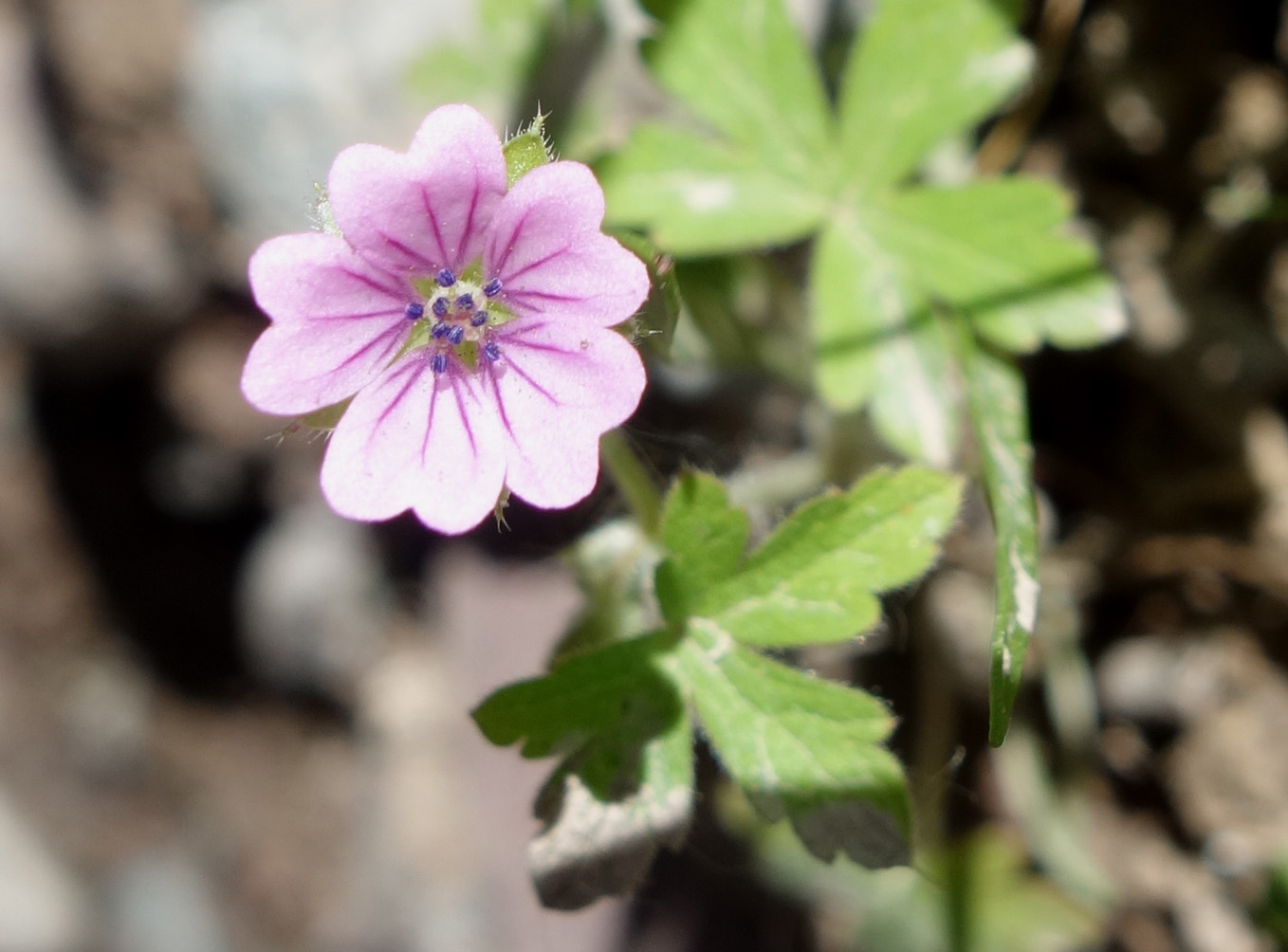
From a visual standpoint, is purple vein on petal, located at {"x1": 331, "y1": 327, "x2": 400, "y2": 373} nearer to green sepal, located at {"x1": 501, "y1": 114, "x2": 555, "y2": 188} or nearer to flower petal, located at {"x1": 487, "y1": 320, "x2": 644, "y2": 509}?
flower petal, located at {"x1": 487, "y1": 320, "x2": 644, "y2": 509}

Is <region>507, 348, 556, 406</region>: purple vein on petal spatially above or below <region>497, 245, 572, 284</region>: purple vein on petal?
below

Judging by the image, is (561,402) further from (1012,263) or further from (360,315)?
(1012,263)

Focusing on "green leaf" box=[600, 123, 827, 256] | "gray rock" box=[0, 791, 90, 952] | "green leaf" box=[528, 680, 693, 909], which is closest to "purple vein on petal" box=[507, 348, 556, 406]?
"green leaf" box=[528, 680, 693, 909]

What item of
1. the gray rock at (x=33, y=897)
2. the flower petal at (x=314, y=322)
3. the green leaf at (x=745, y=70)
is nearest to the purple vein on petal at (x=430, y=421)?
the flower petal at (x=314, y=322)

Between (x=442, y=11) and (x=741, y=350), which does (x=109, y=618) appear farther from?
(x=741, y=350)

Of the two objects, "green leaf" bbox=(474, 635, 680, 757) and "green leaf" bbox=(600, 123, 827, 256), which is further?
"green leaf" bbox=(600, 123, 827, 256)

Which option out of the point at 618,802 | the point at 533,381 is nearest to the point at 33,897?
the point at 618,802

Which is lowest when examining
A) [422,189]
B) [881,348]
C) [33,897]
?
[33,897]
